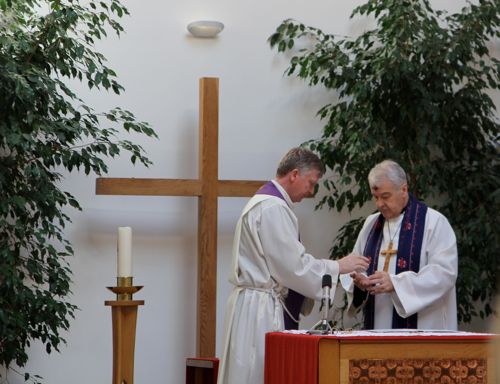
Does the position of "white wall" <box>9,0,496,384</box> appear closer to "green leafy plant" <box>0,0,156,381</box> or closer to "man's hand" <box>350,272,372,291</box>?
"green leafy plant" <box>0,0,156,381</box>

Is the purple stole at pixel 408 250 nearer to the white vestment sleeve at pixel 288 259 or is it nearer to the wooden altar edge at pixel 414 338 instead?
the white vestment sleeve at pixel 288 259

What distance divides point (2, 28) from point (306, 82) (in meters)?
2.32

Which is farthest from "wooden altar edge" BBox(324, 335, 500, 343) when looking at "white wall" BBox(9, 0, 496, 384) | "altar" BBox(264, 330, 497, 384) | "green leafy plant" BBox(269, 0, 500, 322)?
"white wall" BBox(9, 0, 496, 384)

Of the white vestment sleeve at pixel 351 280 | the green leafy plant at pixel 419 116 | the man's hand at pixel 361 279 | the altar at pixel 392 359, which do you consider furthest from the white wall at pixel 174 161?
the altar at pixel 392 359

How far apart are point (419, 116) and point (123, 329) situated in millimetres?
3100

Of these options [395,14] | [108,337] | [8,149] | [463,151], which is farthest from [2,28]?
[463,151]

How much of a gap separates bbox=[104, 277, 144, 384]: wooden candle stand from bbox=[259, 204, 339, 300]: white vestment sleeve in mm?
770

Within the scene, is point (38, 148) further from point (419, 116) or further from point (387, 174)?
point (419, 116)

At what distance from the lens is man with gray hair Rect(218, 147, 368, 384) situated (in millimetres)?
5168

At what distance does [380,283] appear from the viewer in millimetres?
5344

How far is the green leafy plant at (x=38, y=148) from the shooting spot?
6.21 m

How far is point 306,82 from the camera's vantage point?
757cm

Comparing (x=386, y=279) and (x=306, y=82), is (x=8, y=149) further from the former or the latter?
(x=386, y=279)

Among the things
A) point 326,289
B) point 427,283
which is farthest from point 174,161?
point 326,289
